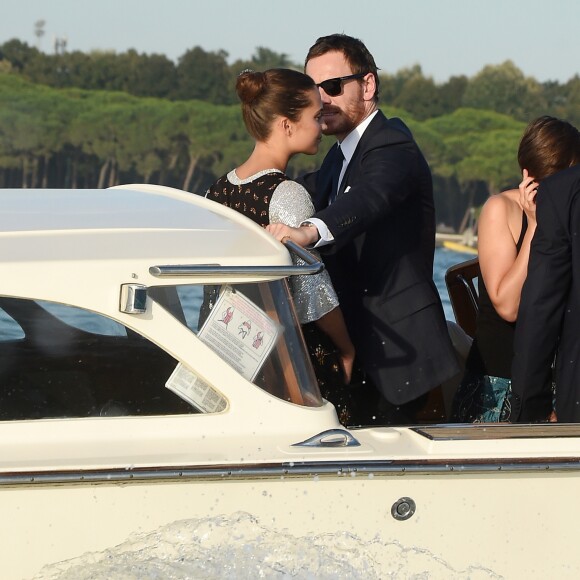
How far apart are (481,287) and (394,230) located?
21.1 inches

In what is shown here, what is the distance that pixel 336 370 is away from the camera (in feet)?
13.3

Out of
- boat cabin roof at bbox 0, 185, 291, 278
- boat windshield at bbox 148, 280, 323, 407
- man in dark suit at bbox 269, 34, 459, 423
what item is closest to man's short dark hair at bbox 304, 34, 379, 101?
man in dark suit at bbox 269, 34, 459, 423

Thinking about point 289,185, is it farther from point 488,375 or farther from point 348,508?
point 348,508

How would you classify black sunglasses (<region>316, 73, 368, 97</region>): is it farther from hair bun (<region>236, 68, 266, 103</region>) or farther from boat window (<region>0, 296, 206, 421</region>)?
boat window (<region>0, 296, 206, 421</region>)

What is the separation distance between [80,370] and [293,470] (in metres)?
0.60

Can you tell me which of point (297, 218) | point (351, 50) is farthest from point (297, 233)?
point (351, 50)

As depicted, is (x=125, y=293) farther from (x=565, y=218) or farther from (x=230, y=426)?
(x=565, y=218)

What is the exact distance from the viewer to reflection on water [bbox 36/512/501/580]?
3.01 meters

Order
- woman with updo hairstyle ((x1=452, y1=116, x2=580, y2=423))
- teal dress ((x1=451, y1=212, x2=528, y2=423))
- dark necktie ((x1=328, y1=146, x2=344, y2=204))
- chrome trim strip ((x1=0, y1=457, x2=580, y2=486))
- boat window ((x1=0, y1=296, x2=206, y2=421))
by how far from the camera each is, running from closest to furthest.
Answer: chrome trim strip ((x1=0, y1=457, x2=580, y2=486)), boat window ((x1=0, y1=296, x2=206, y2=421)), woman with updo hairstyle ((x1=452, y1=116, x2=580, y2=423)), teal dress ((x1=451, y1=212, x2=528, y2=423)), dark necktie ((x1=328, y1=146, x2=344, y2=204))

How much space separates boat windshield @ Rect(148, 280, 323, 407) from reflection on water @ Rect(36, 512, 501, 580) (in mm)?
366

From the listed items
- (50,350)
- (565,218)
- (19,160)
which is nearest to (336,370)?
(565,218)

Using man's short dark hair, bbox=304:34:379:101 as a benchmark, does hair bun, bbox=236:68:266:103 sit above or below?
below

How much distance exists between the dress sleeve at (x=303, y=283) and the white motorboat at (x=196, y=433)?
0.41m

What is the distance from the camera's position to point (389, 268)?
4.06m
